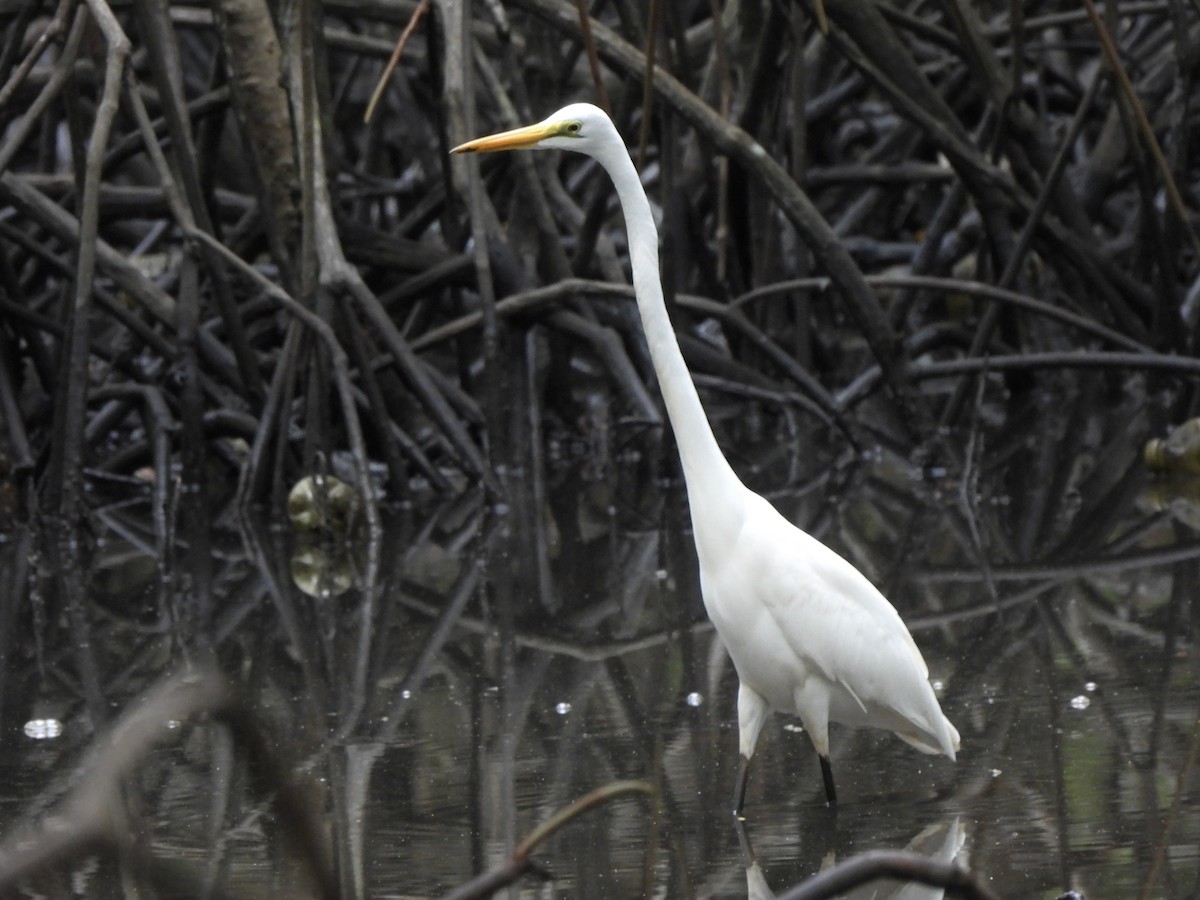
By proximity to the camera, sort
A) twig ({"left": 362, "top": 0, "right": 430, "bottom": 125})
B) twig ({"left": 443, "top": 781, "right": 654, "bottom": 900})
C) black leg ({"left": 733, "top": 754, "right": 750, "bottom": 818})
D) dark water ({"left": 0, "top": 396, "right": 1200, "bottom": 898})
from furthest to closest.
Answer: twig ({"left": 362, "top": 0, "right": 430, "bottom": 125}) < black leg ({"left": 733, "top": 754, "right": 750, "bottom": 818}) < dark water ({"left": 0, "top": 396, "right": 1200, "bottom": 898}) < twig ({"left": 443, "top": 781, "right": 654, "bottom": 900})

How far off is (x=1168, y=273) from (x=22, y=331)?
4808 millimetres

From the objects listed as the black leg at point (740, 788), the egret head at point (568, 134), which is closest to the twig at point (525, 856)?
the black leg at point (740, 788)

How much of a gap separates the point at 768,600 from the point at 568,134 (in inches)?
39.9

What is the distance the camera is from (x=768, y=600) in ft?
11.4

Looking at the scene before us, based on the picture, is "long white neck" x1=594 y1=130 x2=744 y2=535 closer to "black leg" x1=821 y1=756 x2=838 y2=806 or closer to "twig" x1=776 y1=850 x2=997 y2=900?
"black leg" x1=821 y1=756 x2=838 y2=806

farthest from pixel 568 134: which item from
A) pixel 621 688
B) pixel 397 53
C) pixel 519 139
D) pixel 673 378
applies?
pixel 397 53

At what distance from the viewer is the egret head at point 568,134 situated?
3.59m

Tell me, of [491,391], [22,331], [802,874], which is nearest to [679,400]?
[802,874]

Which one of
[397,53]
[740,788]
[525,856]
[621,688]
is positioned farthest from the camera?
[397,53]

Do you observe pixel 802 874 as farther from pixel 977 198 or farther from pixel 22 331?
pixel 22 331

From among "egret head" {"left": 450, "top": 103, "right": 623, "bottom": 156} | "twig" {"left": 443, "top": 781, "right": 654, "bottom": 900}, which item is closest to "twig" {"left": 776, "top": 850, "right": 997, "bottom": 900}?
"twig" {"left": 443, "top": 781, "right": 654, "bottom": 900}

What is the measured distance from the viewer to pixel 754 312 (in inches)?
337

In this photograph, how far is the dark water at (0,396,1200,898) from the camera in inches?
128

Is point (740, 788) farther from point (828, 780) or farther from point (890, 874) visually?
point (890, 874)
